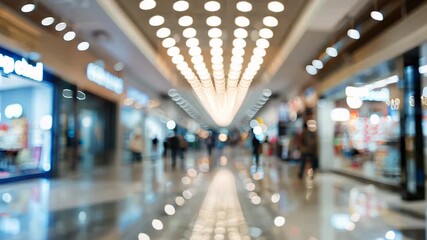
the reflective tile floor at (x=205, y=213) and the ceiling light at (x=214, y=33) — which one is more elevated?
the ceiling light at (x=214, y=33)

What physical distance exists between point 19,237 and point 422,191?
23.3 ft

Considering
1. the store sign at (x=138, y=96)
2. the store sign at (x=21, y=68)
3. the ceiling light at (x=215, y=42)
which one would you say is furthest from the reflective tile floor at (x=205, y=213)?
the store sign at (x=138, y=96)

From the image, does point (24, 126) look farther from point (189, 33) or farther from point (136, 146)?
point (136, 146)

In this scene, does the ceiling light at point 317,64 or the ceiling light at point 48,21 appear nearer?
the ceiling light at point 48,21

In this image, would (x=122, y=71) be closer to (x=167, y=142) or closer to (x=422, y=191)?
(x=167, y=142)

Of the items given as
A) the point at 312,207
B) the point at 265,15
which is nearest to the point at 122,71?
the point at 265,15

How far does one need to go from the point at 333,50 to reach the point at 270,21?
2.03 meters

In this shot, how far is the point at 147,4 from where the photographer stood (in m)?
10.1

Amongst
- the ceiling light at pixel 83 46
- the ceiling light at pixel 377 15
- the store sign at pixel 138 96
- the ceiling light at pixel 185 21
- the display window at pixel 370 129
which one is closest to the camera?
the ceiling light at pixel 377 15

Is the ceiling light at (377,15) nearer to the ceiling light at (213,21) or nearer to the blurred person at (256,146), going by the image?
the ceiling light at (213,21)

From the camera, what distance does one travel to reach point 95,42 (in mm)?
12211

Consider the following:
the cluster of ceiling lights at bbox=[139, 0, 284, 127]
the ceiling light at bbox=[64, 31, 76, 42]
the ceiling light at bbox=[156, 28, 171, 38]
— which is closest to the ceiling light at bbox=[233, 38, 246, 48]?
Result: the cluster of ceiling lights at bbox=[139, 0, 284, 127]

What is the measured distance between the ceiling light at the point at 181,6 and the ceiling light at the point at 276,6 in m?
1.93

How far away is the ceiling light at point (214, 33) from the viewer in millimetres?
12789
